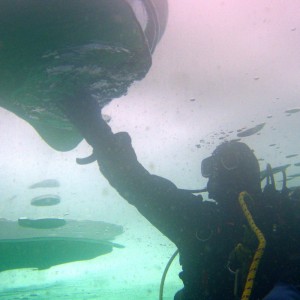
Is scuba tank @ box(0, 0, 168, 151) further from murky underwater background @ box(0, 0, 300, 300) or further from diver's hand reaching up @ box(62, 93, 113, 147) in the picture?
murky underwater background @ box(0, 0, 300, 300)

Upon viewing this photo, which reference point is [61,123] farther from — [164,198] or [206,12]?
[206,12]

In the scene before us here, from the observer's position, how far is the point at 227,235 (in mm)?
3477

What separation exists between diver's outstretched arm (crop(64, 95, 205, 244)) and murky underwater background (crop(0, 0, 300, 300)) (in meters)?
4.36

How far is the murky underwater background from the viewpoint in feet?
26.7

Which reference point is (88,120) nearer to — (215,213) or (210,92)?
(215,213)

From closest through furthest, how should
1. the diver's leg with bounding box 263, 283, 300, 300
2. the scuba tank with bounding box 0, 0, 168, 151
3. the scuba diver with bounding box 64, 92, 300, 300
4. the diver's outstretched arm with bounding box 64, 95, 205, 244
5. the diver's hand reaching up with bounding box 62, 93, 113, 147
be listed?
the diver's leg with bounding box 263, 283, 300, 300, the scuba diver with bounding box 64, 92, 300, 300, the diver's outstretched arm with bounding box 64, 95, 205, 244, the scuba tank with bounding box 0, 0, 168, 151, the diver's hand reaching up with bounding box 62, 93, 113, 147

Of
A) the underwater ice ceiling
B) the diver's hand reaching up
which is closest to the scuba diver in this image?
the diver's hand reaching up

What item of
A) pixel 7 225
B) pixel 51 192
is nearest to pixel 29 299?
pixel 7 225

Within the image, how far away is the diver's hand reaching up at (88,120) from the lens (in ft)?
12.7

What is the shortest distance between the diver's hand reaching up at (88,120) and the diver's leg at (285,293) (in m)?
2.65

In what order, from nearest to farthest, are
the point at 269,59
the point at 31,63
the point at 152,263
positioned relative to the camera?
the point at 31,63, the point at 269,59, the point at 152,263

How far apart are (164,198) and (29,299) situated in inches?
2028

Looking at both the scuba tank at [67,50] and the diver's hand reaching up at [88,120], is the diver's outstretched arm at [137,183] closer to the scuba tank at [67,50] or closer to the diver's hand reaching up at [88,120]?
the diver's hand reaching up at [88,120]

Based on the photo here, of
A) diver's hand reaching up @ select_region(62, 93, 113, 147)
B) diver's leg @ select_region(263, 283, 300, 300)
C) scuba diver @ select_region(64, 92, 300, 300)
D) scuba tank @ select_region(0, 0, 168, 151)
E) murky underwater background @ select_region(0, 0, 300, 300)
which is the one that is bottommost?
diver's leg @ select_region(263, 283, 300, 300)
